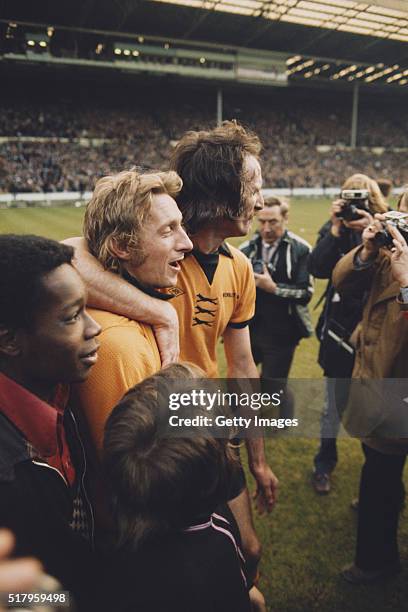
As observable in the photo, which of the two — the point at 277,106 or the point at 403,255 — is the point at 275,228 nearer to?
the point at 403,255

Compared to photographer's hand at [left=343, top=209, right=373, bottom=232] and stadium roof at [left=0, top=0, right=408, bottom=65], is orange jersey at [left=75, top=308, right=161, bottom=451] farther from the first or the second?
stadium roof at [left=0, top=0, right=408, bottom=65]

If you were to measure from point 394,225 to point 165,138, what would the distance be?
34.5 m

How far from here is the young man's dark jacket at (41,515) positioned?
0.88 meters

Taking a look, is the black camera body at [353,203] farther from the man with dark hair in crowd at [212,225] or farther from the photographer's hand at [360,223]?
the man with dark hair in crowd at [212,225]

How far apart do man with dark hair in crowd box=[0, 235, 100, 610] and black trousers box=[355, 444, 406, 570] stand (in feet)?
4.94

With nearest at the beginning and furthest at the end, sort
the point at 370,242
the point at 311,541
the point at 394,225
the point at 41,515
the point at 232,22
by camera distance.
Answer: the point at 41,515 → the point at 394,225 → the point at 370,242 → the point at 311,541 → the point at 232,22

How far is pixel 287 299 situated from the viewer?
3514 mm

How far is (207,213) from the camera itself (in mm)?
1777

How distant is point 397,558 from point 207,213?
2.09 meters

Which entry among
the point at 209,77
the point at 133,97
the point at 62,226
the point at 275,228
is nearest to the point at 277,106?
the point at 209,77

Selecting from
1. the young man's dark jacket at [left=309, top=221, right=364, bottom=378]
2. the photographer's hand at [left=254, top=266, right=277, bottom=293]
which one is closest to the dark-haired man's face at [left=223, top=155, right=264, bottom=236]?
the young man's dark jacket at [left=309, top=221, right=364, bottom=378]

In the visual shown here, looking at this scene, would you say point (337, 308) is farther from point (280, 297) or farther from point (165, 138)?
point (165, 138)

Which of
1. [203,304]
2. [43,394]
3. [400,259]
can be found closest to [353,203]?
[400,259]
